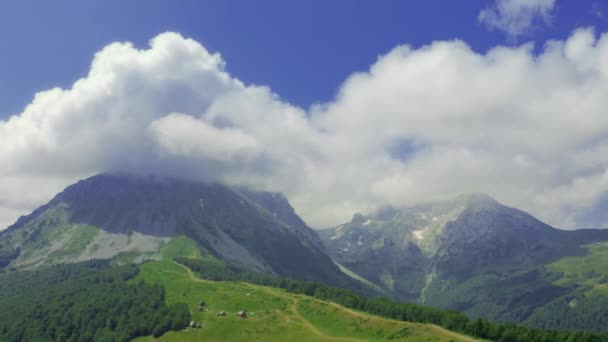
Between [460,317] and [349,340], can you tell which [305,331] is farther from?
[460,317]

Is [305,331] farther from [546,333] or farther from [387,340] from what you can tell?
[546,333]

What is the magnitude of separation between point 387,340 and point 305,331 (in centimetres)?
4271

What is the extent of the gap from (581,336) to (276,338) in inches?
4416

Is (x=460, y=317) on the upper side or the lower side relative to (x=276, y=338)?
upper

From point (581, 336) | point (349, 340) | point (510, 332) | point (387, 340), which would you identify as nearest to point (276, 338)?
point (349, 340)

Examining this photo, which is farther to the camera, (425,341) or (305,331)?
(305,331)

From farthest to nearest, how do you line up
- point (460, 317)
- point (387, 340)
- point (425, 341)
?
point (460, 317), point (387, 340), point (425, 341)

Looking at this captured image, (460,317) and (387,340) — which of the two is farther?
(460,317)

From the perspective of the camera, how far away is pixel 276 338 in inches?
7844

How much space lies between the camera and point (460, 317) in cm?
19750

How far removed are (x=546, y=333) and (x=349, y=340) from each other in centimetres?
6986

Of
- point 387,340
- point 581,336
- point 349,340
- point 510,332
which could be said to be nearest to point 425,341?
point 387,340

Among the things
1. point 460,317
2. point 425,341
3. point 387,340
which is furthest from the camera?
point 460,317

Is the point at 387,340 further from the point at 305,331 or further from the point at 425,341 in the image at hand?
the point at 305,331
